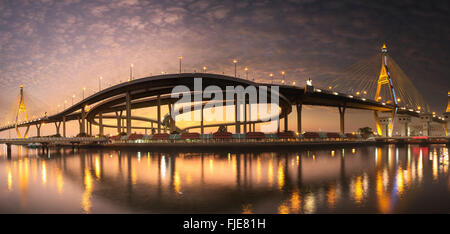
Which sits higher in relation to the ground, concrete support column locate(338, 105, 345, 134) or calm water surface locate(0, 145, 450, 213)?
concrete support column locate(338, 105, 345, 134)

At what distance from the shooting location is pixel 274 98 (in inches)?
2820

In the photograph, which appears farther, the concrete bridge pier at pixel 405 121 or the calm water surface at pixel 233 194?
the concrete bridge pier at pixel 405 121

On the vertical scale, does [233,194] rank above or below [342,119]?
below

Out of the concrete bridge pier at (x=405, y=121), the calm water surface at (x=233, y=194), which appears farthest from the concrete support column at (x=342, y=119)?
the calm water surface at (x=233, y=194)

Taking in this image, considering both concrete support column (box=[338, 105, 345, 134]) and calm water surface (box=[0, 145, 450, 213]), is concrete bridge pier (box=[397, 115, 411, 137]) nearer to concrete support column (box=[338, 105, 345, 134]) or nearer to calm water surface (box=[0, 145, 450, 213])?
concrete support column (box=[338, 105, 345, 134])

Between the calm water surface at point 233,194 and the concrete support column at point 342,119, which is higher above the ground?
the concrete support column at point 342,119

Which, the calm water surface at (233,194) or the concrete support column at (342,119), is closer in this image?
the calm water surface at (233,194)

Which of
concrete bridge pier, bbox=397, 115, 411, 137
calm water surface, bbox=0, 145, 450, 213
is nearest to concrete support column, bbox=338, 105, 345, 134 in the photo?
concrete bridge pier, bbox=397, 115, 411, 137

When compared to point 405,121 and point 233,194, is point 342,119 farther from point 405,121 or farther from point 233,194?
point 233,194

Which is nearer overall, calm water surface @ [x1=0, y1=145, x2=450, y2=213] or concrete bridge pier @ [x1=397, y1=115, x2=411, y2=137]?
calm water surface @ [x1=0, y1=145, x2=450, y2=213]

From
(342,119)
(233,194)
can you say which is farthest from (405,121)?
(233,194)

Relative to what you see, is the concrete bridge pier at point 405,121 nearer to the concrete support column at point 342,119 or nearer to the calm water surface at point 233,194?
the concrete support column at point 342,119
